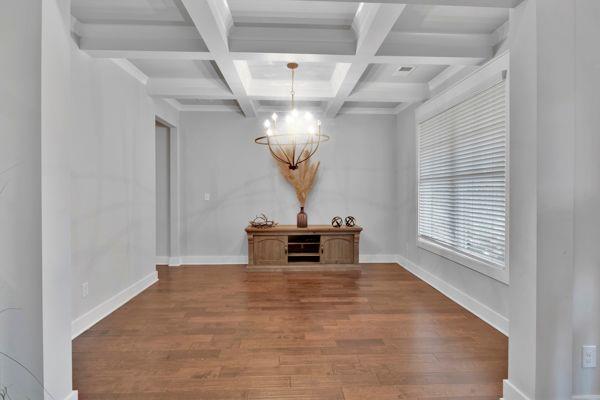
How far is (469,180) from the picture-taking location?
3.39 metres

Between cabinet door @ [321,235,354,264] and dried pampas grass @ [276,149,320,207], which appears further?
dried pampas grass @ [276,149,320,207]

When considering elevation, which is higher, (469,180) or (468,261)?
(469,180)

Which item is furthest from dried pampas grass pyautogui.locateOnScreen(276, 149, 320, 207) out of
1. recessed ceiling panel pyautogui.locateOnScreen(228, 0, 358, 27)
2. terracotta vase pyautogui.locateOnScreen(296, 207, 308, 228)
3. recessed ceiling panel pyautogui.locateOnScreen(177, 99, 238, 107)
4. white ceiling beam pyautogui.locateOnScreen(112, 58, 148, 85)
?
recessed ceiling panel pyautogui.locateOnScreen(228, 0, 358, 27)

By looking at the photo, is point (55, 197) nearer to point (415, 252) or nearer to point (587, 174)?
point (587, 174)

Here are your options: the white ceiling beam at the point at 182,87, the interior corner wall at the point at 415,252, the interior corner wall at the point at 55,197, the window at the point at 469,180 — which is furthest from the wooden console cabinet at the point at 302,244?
the interior corner wall at the point at 55,197

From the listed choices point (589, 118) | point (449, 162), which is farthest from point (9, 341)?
point (449, 162)

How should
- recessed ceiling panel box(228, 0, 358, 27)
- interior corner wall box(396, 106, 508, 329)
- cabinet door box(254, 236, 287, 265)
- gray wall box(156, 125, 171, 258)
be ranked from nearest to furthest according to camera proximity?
recessed ceiling panel box(228, 0, 358, 27) → interior corner wall box(396, 106, 508, 329) → cabinet door box(254, 236, 287, 265) → gray wall box(156, 125, 171, 258)

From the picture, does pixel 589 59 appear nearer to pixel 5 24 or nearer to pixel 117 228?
pixel 5 24

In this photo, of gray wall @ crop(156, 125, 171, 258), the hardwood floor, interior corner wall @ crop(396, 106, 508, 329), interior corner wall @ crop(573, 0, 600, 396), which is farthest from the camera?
gray wall @ crop(156, 125, 171, 258)

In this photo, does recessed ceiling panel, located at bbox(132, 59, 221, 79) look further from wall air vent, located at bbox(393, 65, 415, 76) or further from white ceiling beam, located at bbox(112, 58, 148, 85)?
wall air vent, located at bbox(393, 65, 415, 76)

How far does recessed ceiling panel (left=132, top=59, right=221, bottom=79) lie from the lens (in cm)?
360

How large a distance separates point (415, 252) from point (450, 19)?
310cm

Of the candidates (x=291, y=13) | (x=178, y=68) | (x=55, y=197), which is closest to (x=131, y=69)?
(x=178, y=68)

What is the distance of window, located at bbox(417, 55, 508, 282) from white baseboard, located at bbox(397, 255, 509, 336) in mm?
345
